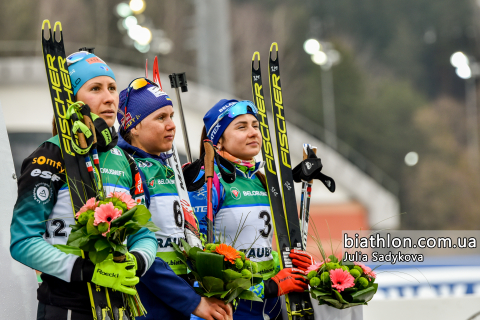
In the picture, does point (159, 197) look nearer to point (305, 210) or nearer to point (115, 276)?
point (115, 276)

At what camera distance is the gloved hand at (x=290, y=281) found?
10.0 feet

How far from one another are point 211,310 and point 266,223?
0.77 m

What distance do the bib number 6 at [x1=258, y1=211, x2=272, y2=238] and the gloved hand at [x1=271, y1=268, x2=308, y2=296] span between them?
22 cm

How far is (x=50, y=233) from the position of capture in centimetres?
235

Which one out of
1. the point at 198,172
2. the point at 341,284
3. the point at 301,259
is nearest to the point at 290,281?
the point at 301,259

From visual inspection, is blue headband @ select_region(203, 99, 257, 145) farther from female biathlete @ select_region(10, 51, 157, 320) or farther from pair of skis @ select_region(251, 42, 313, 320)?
female biathlete @ select_region(10, 51, 157, 320)

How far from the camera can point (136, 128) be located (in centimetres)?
A: 297

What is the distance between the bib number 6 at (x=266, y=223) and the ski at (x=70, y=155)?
1035mm

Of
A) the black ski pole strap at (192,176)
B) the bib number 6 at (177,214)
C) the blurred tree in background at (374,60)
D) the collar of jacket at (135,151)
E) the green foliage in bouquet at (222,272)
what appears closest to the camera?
the green foliage in bouquet at (222,272)

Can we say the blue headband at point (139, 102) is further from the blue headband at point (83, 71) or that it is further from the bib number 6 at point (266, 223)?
the bib number 6 at point (266, 223)

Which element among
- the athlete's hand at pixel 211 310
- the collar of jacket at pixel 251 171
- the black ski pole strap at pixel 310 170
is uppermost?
the black ski pole strap at pixel 310 170

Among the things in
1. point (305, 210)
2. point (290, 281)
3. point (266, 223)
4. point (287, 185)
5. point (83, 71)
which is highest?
point (83, 71)

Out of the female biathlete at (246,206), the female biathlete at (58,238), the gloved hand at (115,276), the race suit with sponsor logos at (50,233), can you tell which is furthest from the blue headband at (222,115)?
the gloved hand at (115,276)

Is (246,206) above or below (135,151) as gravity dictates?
below
